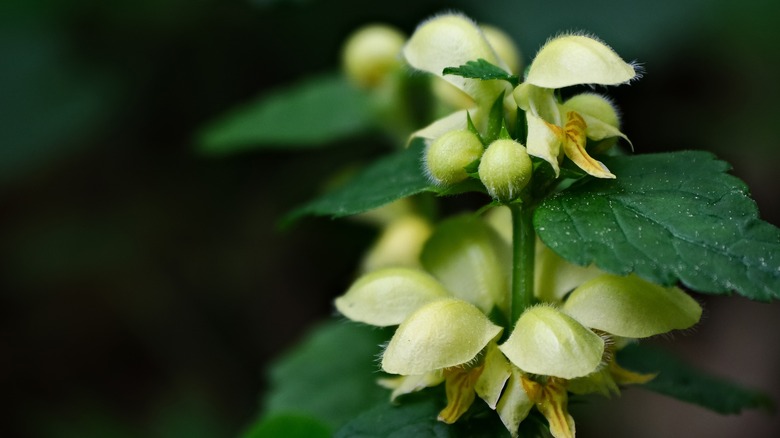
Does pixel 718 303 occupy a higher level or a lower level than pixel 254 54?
lower

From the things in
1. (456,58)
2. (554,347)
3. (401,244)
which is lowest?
(401,244)

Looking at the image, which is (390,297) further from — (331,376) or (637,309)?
(331,376)

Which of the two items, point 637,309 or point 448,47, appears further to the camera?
point 448,47

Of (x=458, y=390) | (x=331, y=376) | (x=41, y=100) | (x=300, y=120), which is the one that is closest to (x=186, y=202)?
(x=41, y=100)

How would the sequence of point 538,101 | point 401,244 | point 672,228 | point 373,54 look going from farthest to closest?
point 373,54 → point 401,244 → point 538,101 → point 672,228

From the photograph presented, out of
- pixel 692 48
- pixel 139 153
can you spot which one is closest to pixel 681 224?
pixel 692 48

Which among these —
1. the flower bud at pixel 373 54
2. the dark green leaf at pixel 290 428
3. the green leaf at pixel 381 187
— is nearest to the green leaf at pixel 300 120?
the flower bud at pixel 373 54

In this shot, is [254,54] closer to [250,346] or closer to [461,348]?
[250,346]
